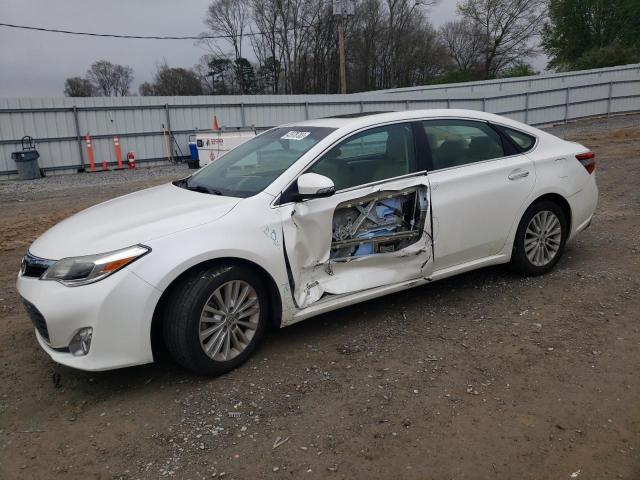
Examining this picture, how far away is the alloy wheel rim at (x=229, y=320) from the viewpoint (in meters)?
3.22

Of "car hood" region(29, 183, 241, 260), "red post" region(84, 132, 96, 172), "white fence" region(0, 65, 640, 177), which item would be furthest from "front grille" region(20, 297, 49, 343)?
"red post" region(84, 132, 96, 172)

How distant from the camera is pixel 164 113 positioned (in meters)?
18.5

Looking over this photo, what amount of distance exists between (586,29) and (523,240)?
173 ft

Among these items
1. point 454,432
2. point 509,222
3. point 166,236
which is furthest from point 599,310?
point 166,236

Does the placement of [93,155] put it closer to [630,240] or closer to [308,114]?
[308,114]

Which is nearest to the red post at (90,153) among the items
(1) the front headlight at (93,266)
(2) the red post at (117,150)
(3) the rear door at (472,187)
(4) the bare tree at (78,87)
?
(2) the red post at (117,150)

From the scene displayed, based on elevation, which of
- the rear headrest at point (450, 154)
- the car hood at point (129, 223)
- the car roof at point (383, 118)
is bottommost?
the car hood at point (129, 223)

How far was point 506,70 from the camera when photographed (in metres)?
52.1

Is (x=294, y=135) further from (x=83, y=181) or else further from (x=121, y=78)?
(x=121, y=78)

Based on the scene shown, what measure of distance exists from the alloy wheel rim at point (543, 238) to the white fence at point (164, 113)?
15365mm

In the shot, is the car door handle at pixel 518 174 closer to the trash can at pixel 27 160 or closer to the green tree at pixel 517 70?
the trash can at pixel 27 160

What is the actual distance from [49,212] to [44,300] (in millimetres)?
7040

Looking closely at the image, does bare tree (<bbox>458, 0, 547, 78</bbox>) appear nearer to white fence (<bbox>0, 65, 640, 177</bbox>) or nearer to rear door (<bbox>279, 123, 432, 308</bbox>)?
white fence (<bbox>0, 65, 640, 177</bbox>)

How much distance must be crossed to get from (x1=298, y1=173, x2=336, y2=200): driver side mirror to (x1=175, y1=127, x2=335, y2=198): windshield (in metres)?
0.26
